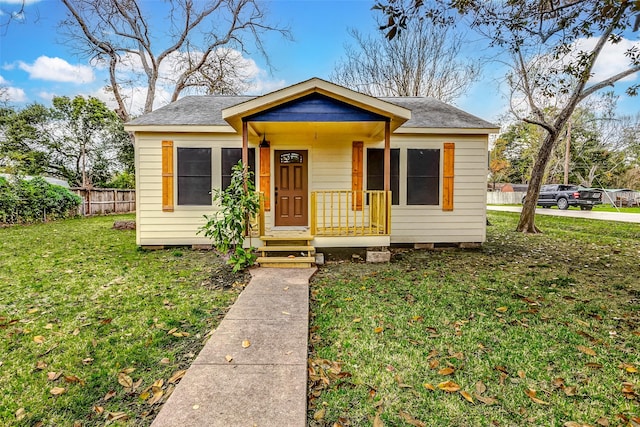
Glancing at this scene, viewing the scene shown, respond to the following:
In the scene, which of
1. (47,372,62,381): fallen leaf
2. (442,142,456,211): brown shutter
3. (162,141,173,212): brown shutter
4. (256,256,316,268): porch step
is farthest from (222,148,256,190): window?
(47,372,62,381): fallen leaf

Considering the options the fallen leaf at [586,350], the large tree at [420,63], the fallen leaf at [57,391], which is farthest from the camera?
the large tree at [420,63]

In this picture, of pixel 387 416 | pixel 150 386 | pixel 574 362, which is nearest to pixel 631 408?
pixel 574 362

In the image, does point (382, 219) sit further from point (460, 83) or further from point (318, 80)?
point (460, 83)

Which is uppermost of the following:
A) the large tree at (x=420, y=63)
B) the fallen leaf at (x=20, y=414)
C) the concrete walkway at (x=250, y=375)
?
the large tree at (x=420, y=63)

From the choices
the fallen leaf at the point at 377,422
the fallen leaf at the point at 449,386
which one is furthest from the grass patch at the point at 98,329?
the fallen leaf at the point at 449,386

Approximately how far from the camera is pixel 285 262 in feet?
18.1

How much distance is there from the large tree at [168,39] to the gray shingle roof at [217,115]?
7366mm

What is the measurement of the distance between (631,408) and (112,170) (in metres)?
26.6

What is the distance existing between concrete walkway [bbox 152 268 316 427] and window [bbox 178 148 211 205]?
3993mm

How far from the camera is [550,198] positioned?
762 inches

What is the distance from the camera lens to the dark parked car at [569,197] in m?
17.8

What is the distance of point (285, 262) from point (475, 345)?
3.33 metres

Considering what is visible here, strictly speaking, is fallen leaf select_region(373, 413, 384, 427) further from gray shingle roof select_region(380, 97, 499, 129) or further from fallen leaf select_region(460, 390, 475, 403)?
gray shingle roof select_region(380, 97, 499, 129)

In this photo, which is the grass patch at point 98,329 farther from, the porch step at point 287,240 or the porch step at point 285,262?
the porch step at point 287,240
